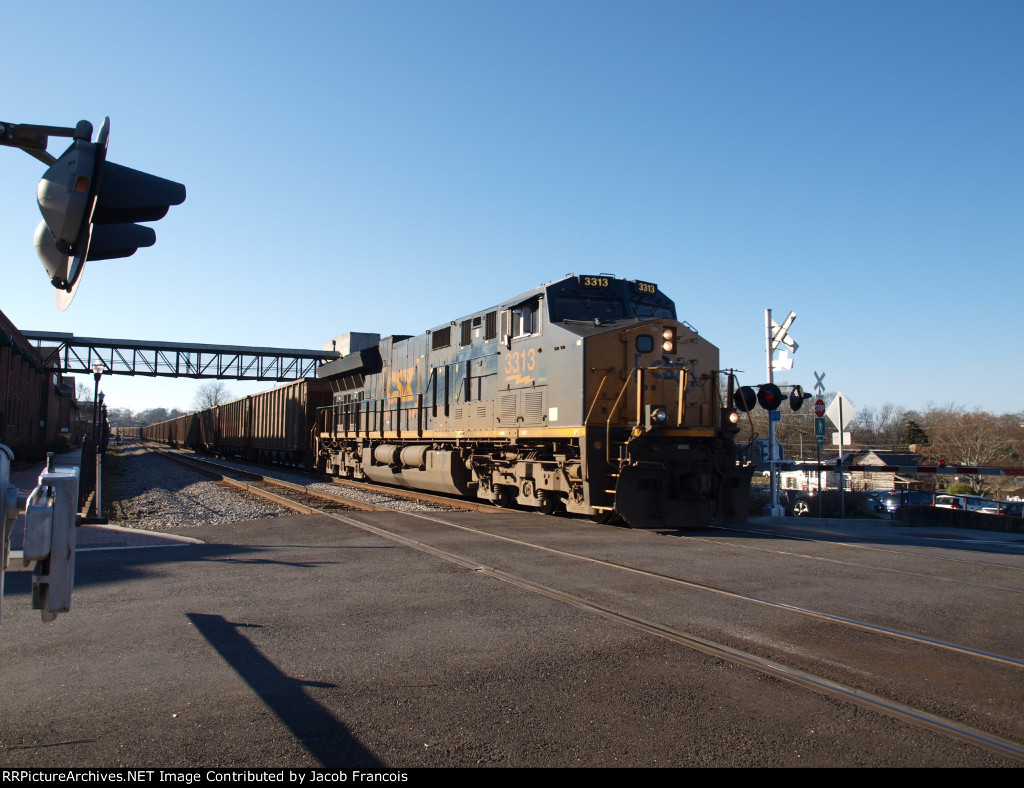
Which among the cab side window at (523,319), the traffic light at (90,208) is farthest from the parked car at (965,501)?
the traffic light at (90,208)

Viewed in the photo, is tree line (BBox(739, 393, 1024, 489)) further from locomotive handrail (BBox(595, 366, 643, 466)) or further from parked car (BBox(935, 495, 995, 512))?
locomotive handrail (BBox(595, 366, 643, 466))

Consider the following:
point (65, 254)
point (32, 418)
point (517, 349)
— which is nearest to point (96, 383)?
point (517, 349)

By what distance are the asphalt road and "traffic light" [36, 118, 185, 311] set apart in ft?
7.23

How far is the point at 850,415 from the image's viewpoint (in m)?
15.1

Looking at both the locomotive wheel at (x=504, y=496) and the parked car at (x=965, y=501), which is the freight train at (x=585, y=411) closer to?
the locomotive wheel at (x=504, y=496)

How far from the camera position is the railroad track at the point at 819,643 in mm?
3882

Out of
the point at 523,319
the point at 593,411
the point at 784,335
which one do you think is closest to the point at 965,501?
the point at 784,335

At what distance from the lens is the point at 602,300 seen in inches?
503

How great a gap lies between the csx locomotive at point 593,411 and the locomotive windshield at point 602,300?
21mm

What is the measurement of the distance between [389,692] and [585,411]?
25.1 feet

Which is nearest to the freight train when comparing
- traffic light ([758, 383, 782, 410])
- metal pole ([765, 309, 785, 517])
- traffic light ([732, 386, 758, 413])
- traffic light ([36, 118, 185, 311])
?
traffic light ([732, 386, 758, 413])

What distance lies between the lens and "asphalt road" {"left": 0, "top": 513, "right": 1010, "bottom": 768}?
10.9 feet

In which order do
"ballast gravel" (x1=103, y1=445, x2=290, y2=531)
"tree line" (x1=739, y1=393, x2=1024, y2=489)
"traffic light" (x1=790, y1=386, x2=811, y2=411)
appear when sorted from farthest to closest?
1. "tree line" (x1=739, y1=393, x2=1024, y2=489)
2. "traffic light" (x1=790, y1=386, x2=811, y2=411)
3. "ballast gravel" (x1=103, y1=445, x2=290, y2=531)
